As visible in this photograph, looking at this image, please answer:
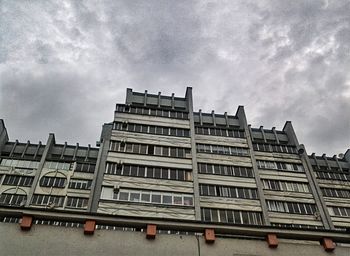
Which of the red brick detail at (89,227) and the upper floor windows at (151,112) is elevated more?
the upper floor windows at (151,112)

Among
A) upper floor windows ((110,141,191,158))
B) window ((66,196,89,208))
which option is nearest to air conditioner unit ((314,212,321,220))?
upper floor windows ((110,141,191,158))

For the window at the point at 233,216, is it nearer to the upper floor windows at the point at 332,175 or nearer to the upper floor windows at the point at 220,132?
the upper floor windows at the point at 220,132

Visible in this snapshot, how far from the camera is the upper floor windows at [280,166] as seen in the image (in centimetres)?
3778

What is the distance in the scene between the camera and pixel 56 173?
1517 inches

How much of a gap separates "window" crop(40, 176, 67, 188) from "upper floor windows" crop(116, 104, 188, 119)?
1211cm

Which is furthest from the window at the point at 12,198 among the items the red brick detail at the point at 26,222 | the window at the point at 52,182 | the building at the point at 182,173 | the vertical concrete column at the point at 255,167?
the red brick detail at the point at 26,222

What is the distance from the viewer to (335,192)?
1540 inches

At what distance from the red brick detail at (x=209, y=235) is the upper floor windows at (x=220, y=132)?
1232 inches

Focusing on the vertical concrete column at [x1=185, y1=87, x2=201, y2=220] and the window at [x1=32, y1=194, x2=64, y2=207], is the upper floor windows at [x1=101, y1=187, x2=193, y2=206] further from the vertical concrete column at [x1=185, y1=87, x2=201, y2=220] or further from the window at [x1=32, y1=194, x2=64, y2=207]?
the window at [x1=32, y1=194, x2=64, y2=207]

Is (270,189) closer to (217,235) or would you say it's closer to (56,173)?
(56,173)

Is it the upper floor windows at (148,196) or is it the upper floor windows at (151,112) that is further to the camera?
the upper floor windows at (151,112)

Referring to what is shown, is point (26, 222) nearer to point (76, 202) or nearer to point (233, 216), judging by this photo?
point (233, 216)

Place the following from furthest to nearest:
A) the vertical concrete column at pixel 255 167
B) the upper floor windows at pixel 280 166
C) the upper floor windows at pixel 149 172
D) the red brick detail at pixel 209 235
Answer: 1. the upper floor windows at pixel 280 166
2. the upper floor windows at pixel 149 172
3. the vertical concrete column at pixel 255 167
4. the red brick detail at pixel 209 235

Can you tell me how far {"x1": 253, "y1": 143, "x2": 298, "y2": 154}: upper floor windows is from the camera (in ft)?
130
